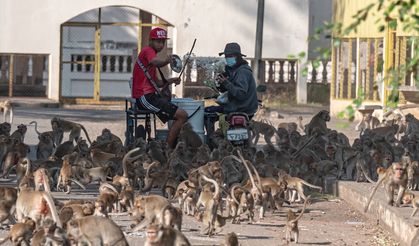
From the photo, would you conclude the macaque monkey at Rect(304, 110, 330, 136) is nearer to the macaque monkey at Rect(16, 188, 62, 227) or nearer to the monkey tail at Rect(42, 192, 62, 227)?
the macaque monkey at Rect(16, 188, 62, 227)

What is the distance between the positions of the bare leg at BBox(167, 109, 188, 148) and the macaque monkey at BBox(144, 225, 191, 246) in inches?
402

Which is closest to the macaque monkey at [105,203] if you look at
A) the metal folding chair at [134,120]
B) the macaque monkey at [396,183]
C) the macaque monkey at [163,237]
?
the macaque monkey at [163,237]

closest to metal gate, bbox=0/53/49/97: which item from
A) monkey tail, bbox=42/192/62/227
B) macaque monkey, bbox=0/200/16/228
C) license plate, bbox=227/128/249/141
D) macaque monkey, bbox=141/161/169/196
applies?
license plate, bbox=227/128/249/141

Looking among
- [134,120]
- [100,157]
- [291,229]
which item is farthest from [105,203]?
[134,120]

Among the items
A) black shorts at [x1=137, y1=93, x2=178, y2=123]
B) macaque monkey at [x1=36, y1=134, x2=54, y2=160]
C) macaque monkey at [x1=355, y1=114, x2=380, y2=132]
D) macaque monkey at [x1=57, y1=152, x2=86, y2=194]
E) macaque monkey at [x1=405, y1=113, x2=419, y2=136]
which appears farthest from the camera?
macaque monkey at [x1=355, y1=114, x2=380, y2=132]

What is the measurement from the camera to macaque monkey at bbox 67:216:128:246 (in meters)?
11.4

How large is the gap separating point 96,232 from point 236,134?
10.2m

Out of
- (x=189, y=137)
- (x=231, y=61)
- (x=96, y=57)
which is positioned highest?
(x=96, y=57)

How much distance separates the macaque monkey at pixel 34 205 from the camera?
1304 cm

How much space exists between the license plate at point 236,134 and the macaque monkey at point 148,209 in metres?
7.93

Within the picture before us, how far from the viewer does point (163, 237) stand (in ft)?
35.7

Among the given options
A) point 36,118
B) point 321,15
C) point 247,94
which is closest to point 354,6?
point 36,118

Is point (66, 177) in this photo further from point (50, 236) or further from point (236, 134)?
point (50, 236)

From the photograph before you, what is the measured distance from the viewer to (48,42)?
4456 centimetres
